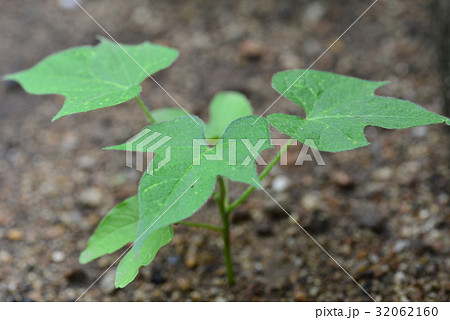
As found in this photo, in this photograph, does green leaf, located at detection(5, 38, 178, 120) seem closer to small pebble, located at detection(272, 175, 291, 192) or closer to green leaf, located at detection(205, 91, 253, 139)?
green leaf, located at detection(205, 91, 253, 139)

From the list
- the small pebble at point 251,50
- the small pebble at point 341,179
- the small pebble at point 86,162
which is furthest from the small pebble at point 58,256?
the small pebble at point 251,50

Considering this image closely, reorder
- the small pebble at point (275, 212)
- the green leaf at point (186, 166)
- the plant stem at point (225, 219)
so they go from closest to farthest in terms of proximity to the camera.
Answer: the green leaf at point (186, 166)
the plant stem at point (225, 219)
the small pebble at point (275, 212)

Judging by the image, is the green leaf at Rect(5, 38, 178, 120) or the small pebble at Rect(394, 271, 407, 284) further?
the small pebble at Rect(394, 271, 407, 284)

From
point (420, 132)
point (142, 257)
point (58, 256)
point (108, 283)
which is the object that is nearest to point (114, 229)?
point (142, 257)

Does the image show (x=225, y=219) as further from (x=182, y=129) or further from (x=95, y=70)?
(x=95, y=70)

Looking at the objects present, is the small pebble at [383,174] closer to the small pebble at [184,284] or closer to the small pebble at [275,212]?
the small pebble at [275,212]

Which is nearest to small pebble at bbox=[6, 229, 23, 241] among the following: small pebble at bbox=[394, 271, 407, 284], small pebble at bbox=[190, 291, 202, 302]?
small pebble at bbox=[190, 291, 202, 302]

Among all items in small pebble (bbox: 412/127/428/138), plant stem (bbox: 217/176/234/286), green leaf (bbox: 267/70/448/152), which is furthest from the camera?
small pebble (bbox: 412/127/428/138)
